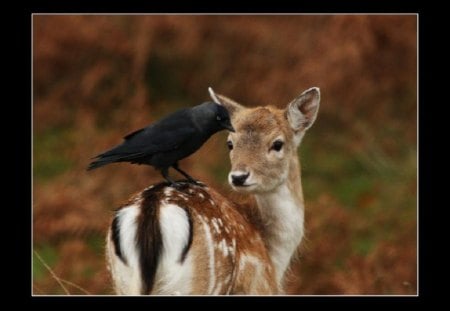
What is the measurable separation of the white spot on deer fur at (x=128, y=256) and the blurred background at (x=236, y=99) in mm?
5703

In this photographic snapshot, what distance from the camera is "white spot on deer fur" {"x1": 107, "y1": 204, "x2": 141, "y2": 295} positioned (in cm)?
546

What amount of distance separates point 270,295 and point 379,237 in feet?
18.3

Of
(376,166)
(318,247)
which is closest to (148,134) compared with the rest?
(318,247)

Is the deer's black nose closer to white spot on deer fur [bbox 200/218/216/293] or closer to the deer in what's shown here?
the deer

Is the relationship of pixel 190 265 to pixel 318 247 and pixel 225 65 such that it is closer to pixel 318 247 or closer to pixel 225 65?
pixel 318 247

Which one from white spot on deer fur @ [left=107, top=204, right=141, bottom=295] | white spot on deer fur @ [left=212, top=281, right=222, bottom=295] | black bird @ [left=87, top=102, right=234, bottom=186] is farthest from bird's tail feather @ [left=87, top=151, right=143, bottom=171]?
white spot on deer fur @ [left=212, top=281, right=222, bottom=295]

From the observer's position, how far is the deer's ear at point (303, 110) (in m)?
6.66

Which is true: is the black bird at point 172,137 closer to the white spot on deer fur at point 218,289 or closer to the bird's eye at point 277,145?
the bird's eye at point 277,145

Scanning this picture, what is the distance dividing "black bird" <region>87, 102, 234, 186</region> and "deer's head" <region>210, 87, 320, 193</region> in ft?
0.86

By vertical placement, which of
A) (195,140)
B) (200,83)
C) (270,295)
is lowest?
(270,295)

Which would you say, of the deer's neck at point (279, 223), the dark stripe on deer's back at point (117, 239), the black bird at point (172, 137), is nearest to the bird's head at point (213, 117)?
the black bird at point (172, 137)

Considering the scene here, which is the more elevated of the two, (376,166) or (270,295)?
(376,166)

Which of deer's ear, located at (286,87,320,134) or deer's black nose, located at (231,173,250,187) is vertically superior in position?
deer's ear, located at (286,87,320,134)

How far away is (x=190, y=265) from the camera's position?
5523 millimetres
